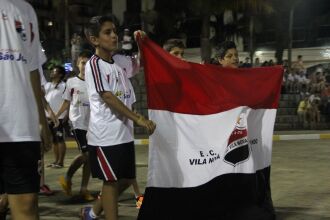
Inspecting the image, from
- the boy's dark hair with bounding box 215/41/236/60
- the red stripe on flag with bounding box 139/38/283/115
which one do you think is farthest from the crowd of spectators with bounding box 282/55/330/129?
the red stripe on flag with bounding box 139/38/283/115

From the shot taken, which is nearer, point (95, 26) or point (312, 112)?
point (95, 26)

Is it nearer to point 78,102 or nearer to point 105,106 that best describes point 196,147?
point 105,106

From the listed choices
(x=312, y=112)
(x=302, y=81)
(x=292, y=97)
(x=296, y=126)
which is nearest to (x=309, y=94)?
(x=292, y=97)

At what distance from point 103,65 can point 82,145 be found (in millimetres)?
2368

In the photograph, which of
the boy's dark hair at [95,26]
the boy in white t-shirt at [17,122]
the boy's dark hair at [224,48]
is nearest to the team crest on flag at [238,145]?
the boy's dark hair at [224,48]

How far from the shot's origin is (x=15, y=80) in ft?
9.57

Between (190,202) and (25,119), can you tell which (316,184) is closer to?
(190,202)

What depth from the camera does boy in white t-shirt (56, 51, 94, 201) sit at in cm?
649

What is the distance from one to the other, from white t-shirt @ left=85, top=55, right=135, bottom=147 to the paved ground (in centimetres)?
137

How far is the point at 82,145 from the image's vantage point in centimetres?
659

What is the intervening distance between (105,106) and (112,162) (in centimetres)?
43

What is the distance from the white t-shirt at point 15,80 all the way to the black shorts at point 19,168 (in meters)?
0.05

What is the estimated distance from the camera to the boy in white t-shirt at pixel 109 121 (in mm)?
4328

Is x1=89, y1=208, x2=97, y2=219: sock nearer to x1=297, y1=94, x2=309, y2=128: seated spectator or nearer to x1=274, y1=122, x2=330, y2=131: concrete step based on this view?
x1=274, y1=122, x2=330, y2=131: concrete step
